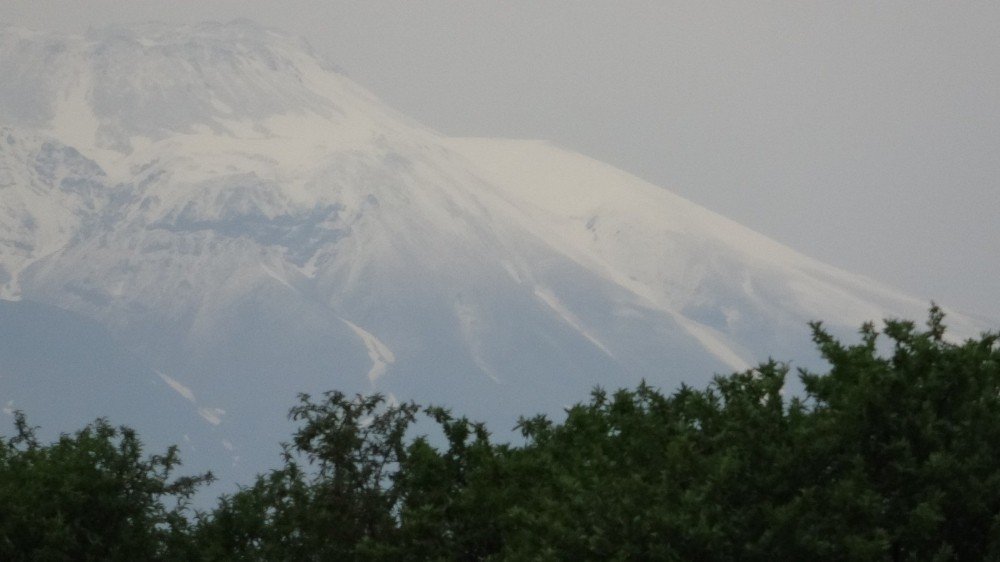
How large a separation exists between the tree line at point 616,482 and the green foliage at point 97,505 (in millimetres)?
39

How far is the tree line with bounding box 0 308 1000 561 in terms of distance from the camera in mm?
19453

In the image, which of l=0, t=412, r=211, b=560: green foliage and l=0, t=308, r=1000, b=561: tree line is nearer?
l=0, t=308, r=1000, b=561: tree line

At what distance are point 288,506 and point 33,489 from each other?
4.14 meters

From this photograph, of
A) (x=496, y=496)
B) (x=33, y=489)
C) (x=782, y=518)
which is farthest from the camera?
(x=33, y=489)

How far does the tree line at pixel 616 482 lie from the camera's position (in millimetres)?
19453

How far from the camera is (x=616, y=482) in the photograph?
70.2ft

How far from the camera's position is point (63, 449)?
26938 mm

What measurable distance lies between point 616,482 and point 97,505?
910 centimetres

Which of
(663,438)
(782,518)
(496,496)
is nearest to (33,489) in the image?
(496,496)

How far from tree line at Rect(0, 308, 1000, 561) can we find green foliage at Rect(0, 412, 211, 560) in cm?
4

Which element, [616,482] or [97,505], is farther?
[97,505]

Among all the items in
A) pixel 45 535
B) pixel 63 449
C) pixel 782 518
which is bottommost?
pixel 782 518

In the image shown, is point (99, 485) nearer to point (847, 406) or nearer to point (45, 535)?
point (45, 535)

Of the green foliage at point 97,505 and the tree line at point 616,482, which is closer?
the tree line at point 616,482
